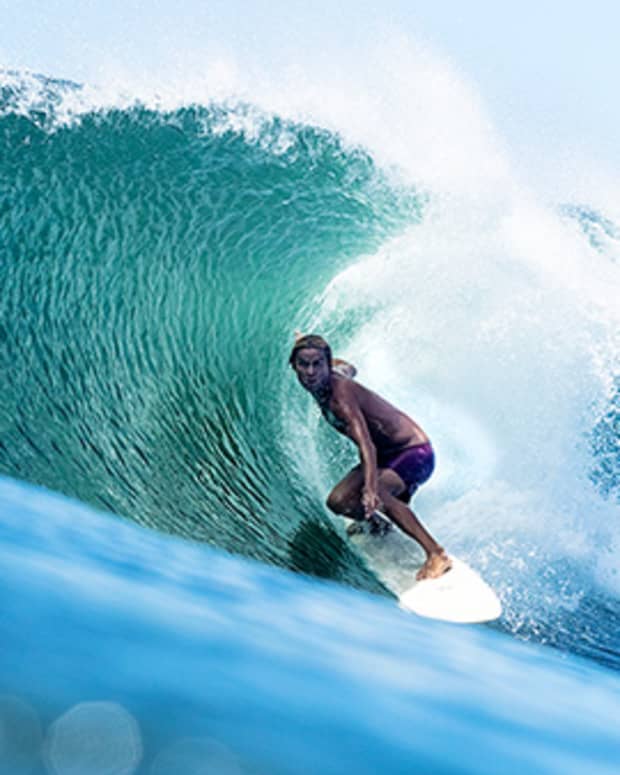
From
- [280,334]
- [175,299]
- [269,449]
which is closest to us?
[269,449]

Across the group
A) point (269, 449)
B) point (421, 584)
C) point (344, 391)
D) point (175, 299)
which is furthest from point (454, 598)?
point (175, 299)

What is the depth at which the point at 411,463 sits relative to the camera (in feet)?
16.3

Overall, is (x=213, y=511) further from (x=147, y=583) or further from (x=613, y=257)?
(x=613, y=257)

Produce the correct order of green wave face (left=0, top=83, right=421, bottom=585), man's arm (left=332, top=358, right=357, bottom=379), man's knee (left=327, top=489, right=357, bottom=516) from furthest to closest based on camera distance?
1. green wave face (left=0, top=83, right=421, bottom=585)
2. man's arm (left=332, top=358, right=357, bottom=379)
3. man's knee (left=327, top=489, right=357, bottom=516)

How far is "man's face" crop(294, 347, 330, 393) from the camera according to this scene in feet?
14.7

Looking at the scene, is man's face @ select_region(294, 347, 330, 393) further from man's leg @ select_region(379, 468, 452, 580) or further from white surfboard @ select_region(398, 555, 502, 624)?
white surfboard @ select_region(398, 555, 502, 624)

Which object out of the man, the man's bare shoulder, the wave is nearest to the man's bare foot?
the man

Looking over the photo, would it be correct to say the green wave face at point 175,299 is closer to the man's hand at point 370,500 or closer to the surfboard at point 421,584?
the surfboard at point 421,584

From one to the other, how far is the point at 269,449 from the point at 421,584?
2495mm

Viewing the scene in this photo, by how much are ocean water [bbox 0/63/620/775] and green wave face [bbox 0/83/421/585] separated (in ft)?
0.09

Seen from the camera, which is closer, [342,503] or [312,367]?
[312,367]

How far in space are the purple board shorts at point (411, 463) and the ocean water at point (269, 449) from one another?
59 centimetres

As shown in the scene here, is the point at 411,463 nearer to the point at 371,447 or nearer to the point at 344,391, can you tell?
the point at 371,447

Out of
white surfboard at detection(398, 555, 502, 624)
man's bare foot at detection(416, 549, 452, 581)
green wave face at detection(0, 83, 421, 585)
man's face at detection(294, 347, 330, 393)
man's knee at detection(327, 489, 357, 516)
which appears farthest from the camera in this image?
green wave face at detection(0, 83, 421, 585)
